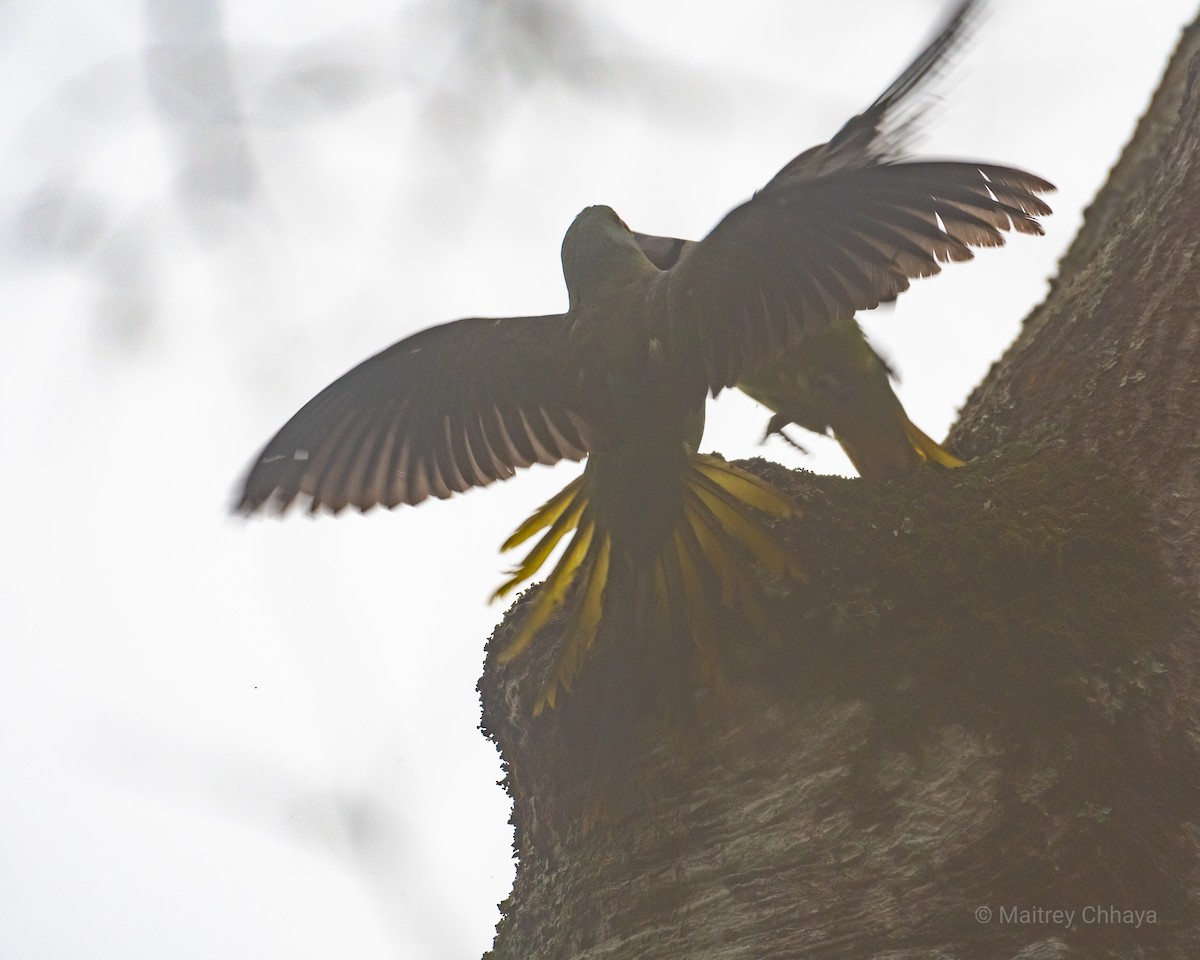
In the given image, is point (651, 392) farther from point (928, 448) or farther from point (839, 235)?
point (928, 448)

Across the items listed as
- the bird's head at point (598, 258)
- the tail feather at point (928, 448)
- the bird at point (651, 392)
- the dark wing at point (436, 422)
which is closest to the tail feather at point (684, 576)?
the bird at point (651, 392)

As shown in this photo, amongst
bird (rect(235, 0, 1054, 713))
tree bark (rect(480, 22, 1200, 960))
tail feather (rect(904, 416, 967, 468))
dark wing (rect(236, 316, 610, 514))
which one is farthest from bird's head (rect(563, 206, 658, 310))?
tail feather (rect(904, 416, 967, 468))

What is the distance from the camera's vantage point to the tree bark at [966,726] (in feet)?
6.33

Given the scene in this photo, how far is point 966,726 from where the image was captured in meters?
2.13

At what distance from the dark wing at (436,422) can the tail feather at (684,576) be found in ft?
0.97

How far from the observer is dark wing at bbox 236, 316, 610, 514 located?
2875 millimetres

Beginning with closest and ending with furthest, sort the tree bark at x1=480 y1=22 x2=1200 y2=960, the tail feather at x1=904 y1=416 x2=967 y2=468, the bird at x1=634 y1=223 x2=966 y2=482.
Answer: the tree bark at x1=480 y1=22 x2=1200 y2=960 → the tail feather at x1=904 y1=416 x2=967 y2=468 → the bird at x1=634 y1=223 x2=966 y2=482

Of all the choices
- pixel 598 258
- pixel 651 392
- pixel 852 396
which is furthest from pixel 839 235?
pixel 852 396

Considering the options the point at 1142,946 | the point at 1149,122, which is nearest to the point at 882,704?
the point at 1142,946

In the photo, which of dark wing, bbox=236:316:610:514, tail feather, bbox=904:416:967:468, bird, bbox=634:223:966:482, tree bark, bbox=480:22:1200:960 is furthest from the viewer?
bird, bbox=634:223:966:482

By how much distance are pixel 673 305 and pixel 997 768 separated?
1227mm

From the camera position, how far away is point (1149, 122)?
3.80m

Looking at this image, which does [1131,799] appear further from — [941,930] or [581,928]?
[581,928]

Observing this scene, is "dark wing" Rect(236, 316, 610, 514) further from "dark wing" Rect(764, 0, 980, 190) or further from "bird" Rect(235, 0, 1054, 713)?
"dark wing" Rect(764, 0, 980, 190)
